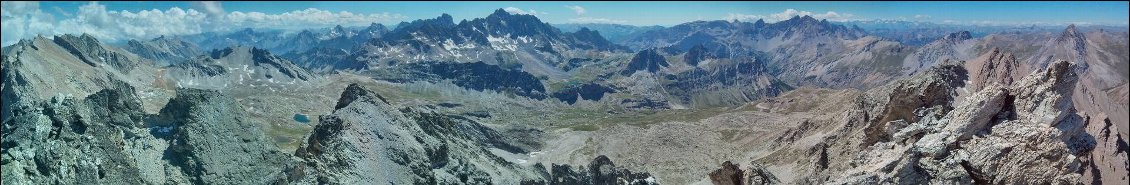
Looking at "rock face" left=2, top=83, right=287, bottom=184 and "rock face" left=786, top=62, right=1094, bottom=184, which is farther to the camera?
"rock face" left=2, top=83, right=287, bottom=184

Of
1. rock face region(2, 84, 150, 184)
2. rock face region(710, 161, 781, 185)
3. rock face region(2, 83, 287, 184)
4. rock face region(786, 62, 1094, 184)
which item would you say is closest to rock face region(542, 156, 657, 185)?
rock face region(710, 161, 781, 185)

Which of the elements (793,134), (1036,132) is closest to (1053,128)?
(1036,132)

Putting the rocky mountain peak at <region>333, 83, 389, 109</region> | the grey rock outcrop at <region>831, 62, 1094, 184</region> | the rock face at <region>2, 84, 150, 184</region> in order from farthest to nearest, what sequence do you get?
1. the rocky mountain peak at <region>333, 83, 389, 109</region>
2. the rock face at <region>2, 84, 150, 184</region>
3. the grey rock outcrop at <region>831, 62, 1094, 184</region>

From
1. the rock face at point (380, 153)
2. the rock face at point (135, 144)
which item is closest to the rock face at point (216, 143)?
the rock face at point (135, 144)

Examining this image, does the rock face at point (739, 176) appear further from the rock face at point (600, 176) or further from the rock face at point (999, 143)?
the rock face at point (600, 176)

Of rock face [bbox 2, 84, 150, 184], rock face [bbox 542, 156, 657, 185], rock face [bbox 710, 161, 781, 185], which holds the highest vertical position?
rock face [bbox 2, 84, 150, 184]

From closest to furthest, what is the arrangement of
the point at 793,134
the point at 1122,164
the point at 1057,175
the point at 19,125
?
the point at 1057,175 < the point at 1122,164 < the point at 19,125 < the point at 793,134

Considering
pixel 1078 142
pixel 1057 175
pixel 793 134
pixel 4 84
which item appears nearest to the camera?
pixel 1057 175

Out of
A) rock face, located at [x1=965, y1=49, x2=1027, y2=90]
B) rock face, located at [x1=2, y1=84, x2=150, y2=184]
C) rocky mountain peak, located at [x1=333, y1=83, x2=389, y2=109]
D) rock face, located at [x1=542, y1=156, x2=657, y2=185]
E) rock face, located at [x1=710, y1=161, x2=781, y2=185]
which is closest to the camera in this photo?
rock face, located at [x1=710, y1=161, x2=781, y2=185]

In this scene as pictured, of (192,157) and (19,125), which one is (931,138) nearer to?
(192,157)

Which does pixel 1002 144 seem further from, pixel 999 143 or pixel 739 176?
pixel 739 176

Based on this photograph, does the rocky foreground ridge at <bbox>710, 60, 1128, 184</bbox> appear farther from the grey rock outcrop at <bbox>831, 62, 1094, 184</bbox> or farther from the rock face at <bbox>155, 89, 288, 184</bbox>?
the rock face at <bbox>155, 89, 288, 184</bbox>
